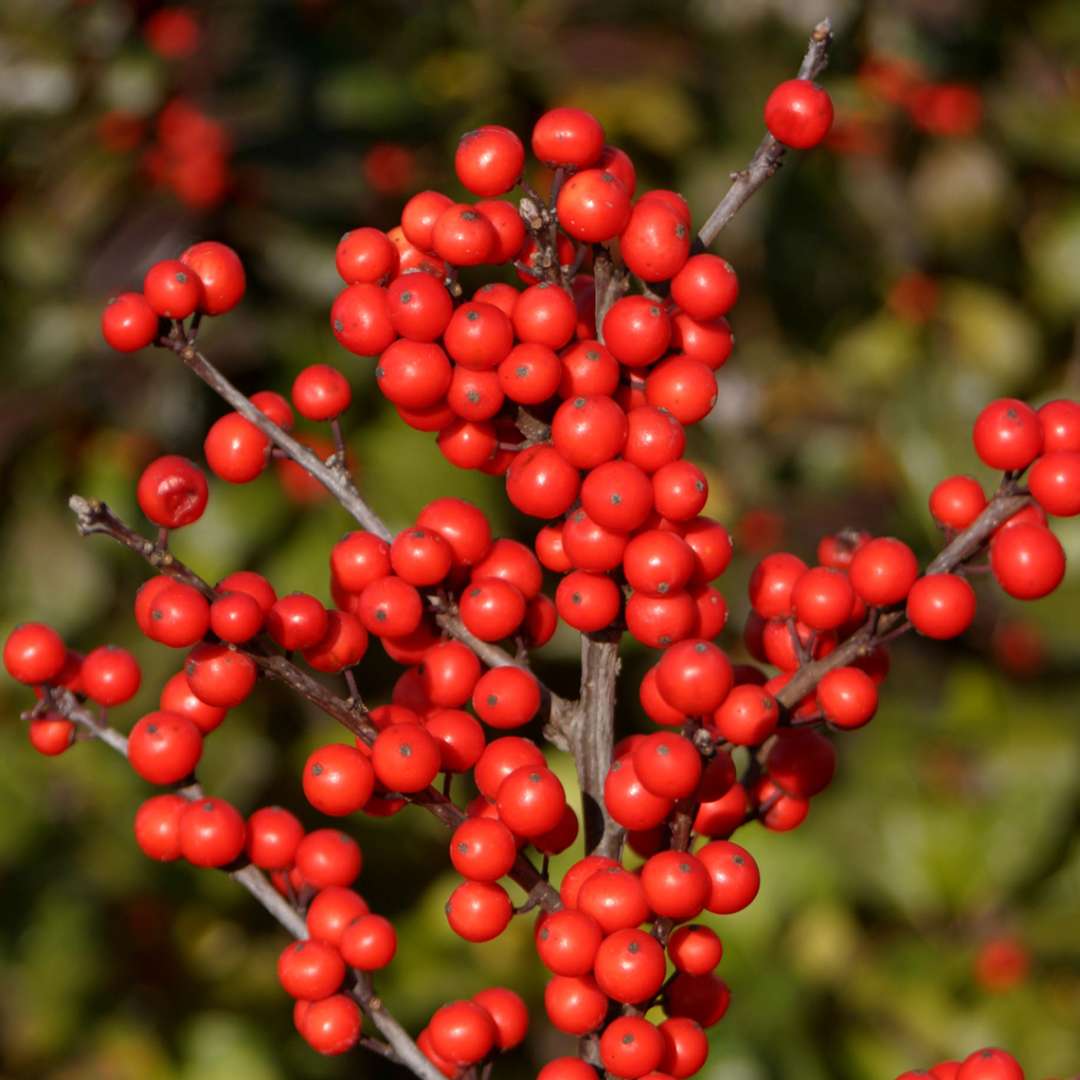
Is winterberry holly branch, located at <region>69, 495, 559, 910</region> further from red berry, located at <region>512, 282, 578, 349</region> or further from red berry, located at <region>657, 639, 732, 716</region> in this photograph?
red berry, located at <region>512, 282, 578, 349</region>

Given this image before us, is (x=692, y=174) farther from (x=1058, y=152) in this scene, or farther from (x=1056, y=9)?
(x=1056, y=9)

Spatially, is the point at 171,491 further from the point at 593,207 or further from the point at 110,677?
the point at 593,207

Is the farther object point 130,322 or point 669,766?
point 130,322

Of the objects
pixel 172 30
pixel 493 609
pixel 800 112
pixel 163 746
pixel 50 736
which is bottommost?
pixel 172 30

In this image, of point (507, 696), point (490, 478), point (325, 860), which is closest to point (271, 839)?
point (325, 860)

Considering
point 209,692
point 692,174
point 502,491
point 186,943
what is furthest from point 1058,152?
point 209,692

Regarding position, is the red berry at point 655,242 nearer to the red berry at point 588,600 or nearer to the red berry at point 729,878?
the red berry at point 588,600

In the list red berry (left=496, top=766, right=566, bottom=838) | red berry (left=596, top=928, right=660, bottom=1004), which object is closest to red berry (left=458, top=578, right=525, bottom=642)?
red berry (left=496, top=766, right=566, bottom=838)

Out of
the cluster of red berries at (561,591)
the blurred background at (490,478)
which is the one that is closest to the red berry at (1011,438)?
the cluster of red berries at (561,591)
